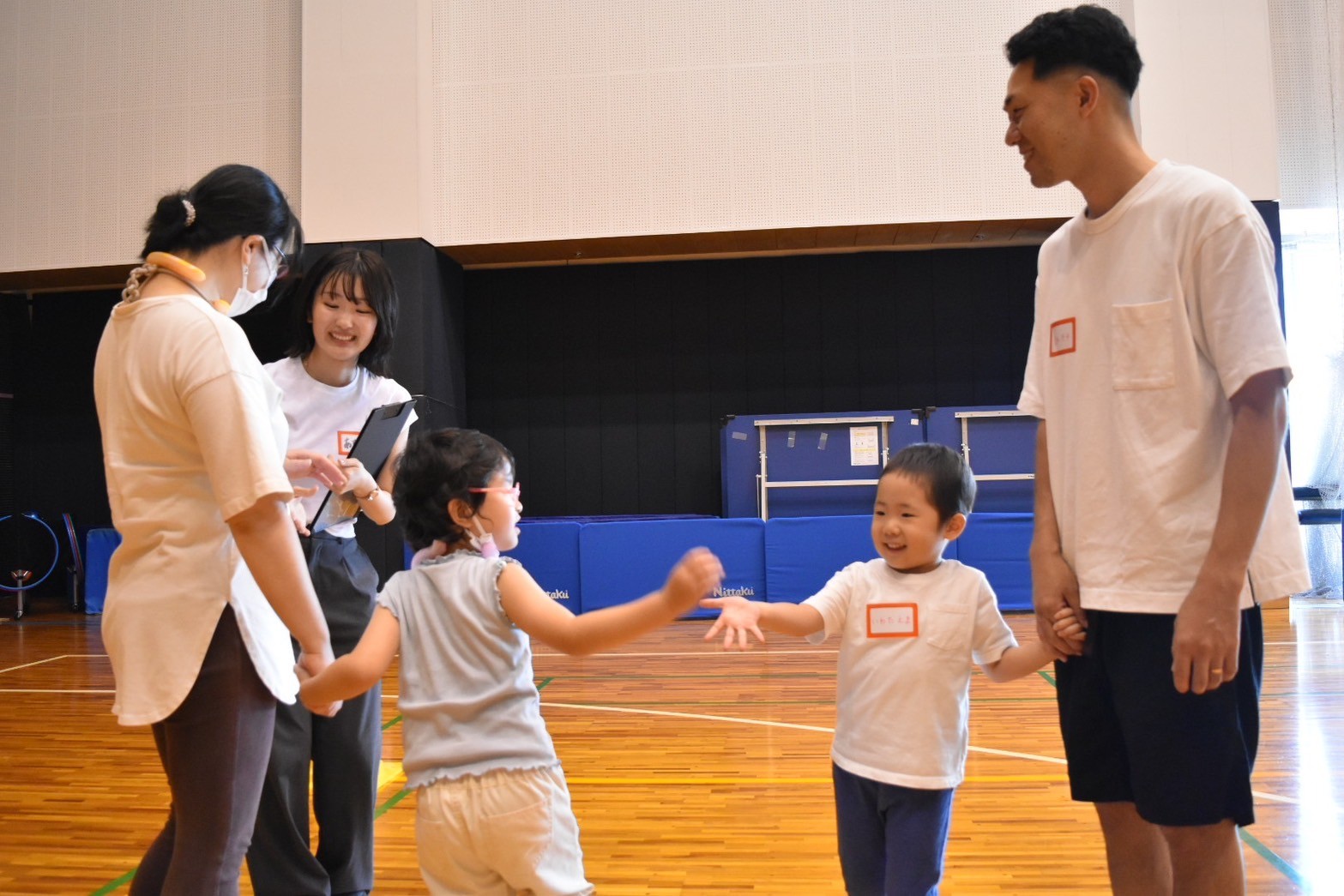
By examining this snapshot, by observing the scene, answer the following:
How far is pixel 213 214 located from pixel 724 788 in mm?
2437

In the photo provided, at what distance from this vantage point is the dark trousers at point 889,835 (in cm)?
169

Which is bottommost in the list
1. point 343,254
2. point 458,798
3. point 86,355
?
point 458,798

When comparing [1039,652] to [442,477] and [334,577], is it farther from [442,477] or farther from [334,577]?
[334,577]

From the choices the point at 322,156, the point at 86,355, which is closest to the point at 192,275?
the point at 322,156

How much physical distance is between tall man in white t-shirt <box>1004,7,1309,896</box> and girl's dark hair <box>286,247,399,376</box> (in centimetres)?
140

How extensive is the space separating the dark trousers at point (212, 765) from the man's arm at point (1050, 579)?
1.18m

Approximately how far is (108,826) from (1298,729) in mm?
4139

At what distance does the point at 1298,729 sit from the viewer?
3.82 metres

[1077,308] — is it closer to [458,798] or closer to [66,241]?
[458,798]

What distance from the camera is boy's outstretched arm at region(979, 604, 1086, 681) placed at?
1564mm

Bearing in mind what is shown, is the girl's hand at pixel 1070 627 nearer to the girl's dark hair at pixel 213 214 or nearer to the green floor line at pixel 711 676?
the girl's dark hair at pixel 213 214

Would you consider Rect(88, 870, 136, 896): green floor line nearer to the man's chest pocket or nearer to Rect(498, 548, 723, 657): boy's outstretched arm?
Rect(498, 548, 723, 657): boy's outstretched arm

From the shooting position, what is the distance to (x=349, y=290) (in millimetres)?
2258

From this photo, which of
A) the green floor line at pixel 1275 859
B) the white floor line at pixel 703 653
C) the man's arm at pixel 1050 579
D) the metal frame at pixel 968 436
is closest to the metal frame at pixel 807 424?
the metal frame at pixel 968 436
